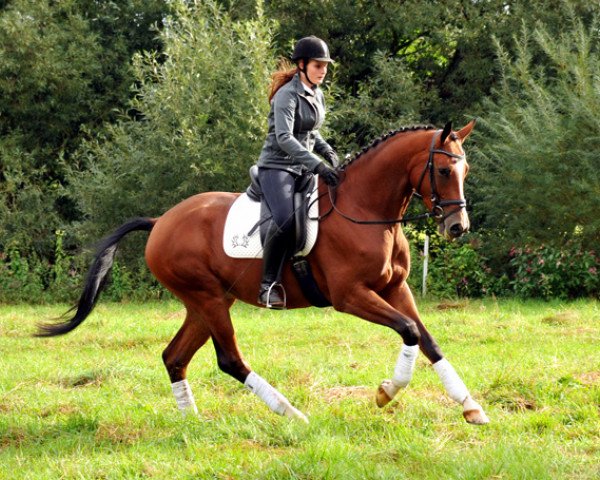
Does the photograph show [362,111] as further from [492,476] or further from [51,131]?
[492,476]

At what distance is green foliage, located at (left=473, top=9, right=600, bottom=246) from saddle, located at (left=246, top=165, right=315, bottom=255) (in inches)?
366

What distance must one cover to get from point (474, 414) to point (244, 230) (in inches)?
95.3

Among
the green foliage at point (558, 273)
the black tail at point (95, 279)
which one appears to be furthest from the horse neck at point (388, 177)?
the green foliage at point (558, 273)

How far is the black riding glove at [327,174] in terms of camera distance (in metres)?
7.48

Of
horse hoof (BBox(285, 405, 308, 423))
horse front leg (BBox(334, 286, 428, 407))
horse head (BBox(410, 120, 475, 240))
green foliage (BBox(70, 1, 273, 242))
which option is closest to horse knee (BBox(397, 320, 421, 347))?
horse front leg (BBox(334, 286, 428, 407))

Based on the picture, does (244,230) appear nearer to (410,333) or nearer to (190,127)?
(410,333)

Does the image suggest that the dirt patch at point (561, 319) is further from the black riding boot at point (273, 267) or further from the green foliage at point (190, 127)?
the green foliage at point (190, 127)

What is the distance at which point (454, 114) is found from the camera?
20812 mm

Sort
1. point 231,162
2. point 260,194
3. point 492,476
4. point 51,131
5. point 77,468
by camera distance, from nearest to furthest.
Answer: point 492,476, point 77,468, point 260,194, point 231,162, point 51,131

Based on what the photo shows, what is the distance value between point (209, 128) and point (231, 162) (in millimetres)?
989

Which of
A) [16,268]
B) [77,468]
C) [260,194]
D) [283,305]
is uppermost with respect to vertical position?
[260,194]

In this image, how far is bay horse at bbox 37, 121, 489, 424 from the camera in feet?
23.1

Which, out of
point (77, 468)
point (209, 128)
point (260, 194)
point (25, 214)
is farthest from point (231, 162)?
point (77, 468)

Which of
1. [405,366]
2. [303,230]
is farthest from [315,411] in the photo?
[303,230]
